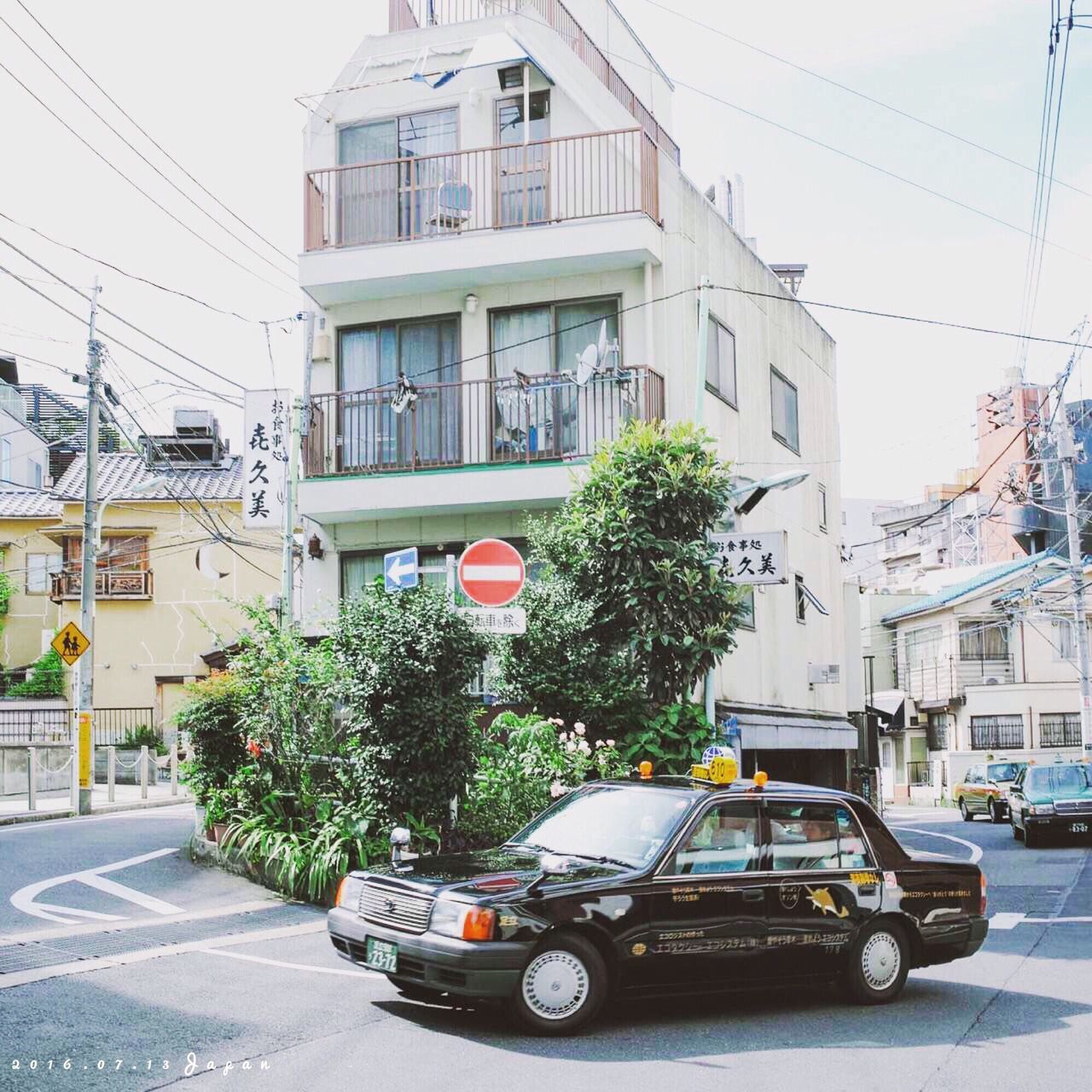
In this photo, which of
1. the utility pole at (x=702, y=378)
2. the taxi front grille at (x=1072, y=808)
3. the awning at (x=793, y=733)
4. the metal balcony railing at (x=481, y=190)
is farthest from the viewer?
the taxi front grille at (x=1072, y=808)

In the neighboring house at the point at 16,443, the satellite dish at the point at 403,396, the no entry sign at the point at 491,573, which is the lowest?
the no entry sign at the point at 491,573

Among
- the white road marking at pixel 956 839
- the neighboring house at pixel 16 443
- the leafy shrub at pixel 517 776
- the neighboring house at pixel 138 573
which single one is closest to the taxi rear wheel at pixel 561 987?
the leafy shrub at pixel 517 776

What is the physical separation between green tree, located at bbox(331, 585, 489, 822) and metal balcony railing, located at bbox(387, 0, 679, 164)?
1068cm

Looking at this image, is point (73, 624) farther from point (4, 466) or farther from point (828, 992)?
point (4, 466)

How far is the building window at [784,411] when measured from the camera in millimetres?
24156

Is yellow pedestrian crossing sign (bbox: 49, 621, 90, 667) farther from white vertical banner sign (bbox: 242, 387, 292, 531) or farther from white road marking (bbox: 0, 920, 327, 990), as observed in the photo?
white road marking (bbox: 0, 920, 327, 990)

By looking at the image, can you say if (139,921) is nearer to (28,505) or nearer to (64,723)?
(64,723)

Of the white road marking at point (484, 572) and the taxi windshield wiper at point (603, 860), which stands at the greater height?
the white road marking at point (484, 572)

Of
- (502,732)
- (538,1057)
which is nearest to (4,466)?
(502,732)

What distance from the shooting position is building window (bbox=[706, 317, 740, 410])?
20.4m

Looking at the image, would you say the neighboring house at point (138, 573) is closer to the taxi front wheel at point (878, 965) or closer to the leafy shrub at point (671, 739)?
the leafy shrub at point (671, 739)

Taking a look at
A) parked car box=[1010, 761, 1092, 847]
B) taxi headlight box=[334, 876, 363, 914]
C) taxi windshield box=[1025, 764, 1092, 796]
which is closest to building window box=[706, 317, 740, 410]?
parked car box=[1010, 761, 1092, 847]

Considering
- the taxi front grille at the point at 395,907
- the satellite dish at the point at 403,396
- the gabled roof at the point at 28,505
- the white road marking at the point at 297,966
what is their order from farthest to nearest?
the gabled roof at the point at 28,505 < the satellite dish at the point at 403,396 < the white road marking at the point at 297,966 < the taxi front grille at the point at 395,907

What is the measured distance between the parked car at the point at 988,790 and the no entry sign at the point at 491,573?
75.6ft
